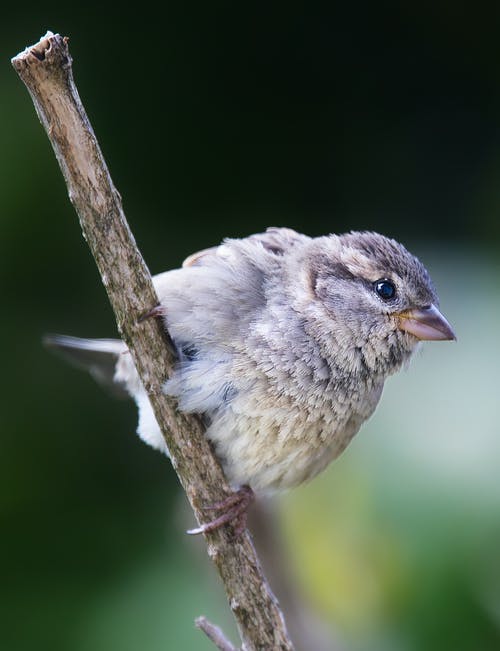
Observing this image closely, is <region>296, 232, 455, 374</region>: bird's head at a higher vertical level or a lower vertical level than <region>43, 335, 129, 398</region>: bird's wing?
lower

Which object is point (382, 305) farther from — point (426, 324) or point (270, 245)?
point (270, 245)

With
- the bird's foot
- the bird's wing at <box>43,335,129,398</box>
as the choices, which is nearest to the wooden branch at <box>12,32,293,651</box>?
the bird's foot

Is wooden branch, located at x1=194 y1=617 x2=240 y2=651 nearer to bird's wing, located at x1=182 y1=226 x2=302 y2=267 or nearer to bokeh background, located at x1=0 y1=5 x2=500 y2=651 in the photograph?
bird's wing, located at x1=182 y1=226 x2=302 y2=267

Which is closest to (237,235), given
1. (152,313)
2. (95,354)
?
(95,354)

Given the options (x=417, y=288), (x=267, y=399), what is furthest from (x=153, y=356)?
(x=417, y=288)

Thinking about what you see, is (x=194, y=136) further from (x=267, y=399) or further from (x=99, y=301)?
(x=267, y=399)

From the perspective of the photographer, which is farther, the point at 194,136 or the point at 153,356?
the point at 194,136

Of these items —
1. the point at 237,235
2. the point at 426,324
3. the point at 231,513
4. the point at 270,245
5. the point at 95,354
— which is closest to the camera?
the point at 231,513
